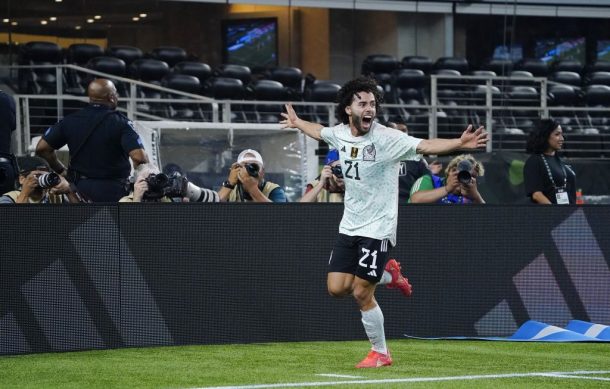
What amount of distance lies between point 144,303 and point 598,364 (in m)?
3.75

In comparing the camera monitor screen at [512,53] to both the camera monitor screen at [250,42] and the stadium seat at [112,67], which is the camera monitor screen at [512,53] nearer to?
the camera monitor screen at [250,42]

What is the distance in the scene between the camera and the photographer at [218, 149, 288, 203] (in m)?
12.3

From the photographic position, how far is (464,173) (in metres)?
12.1

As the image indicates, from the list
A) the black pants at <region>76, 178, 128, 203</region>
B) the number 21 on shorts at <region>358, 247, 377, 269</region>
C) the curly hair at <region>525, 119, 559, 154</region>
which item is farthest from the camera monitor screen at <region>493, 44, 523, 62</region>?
the number 21 on shorts at <region>358, 247, 377, 269</region>

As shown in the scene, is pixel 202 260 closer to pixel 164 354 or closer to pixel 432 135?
pixel 164 354

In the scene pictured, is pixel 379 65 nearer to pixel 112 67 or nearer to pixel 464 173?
pixel 112 67

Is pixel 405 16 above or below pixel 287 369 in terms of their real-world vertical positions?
above

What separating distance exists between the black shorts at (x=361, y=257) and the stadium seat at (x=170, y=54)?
17.1m

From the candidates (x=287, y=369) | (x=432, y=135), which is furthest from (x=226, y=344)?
(x=432, y=135)

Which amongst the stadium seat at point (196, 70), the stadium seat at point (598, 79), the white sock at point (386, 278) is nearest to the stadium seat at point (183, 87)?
the stadium seat at point (196, 70)

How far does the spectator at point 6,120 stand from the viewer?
1140 cm

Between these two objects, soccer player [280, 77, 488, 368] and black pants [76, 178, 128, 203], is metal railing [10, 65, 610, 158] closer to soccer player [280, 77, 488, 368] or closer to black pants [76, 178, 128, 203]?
black pants [76, 178, 128, 203]

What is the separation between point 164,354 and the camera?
1036cm

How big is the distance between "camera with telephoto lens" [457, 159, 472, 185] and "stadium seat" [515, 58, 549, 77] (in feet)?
59.0
